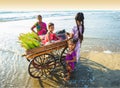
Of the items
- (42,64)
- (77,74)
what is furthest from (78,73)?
(42,64)

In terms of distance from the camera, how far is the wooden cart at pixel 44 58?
6871mm

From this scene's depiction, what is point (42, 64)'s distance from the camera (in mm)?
7133

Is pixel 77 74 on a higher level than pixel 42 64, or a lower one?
lower

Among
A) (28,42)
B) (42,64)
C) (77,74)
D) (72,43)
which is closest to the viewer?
(72,43)

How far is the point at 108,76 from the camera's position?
7234mm

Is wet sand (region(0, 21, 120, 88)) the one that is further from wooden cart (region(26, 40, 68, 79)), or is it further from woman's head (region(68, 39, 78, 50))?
woman's head (region(68, 39, 78, 50))

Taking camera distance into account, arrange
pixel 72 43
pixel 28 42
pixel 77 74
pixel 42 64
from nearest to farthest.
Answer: pixel 72 43
pixel 28 42
pixel 42 64
pixel 77 74

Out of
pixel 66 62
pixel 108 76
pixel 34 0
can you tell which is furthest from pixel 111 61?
pixel 34 0

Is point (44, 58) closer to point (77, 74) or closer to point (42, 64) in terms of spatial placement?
point (42, 64)

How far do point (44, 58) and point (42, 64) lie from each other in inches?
7.6

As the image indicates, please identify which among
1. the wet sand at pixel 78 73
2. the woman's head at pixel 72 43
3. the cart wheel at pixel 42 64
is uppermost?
the woman's head at pixel 72 43

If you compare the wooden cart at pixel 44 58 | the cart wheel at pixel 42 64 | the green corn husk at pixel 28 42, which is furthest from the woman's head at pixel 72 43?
the green corn husk at pixel 28 42

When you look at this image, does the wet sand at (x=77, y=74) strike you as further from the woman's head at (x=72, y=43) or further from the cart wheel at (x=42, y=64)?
the woman's head at (x=72, y=43)

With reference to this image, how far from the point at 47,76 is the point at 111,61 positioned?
2.49 m
